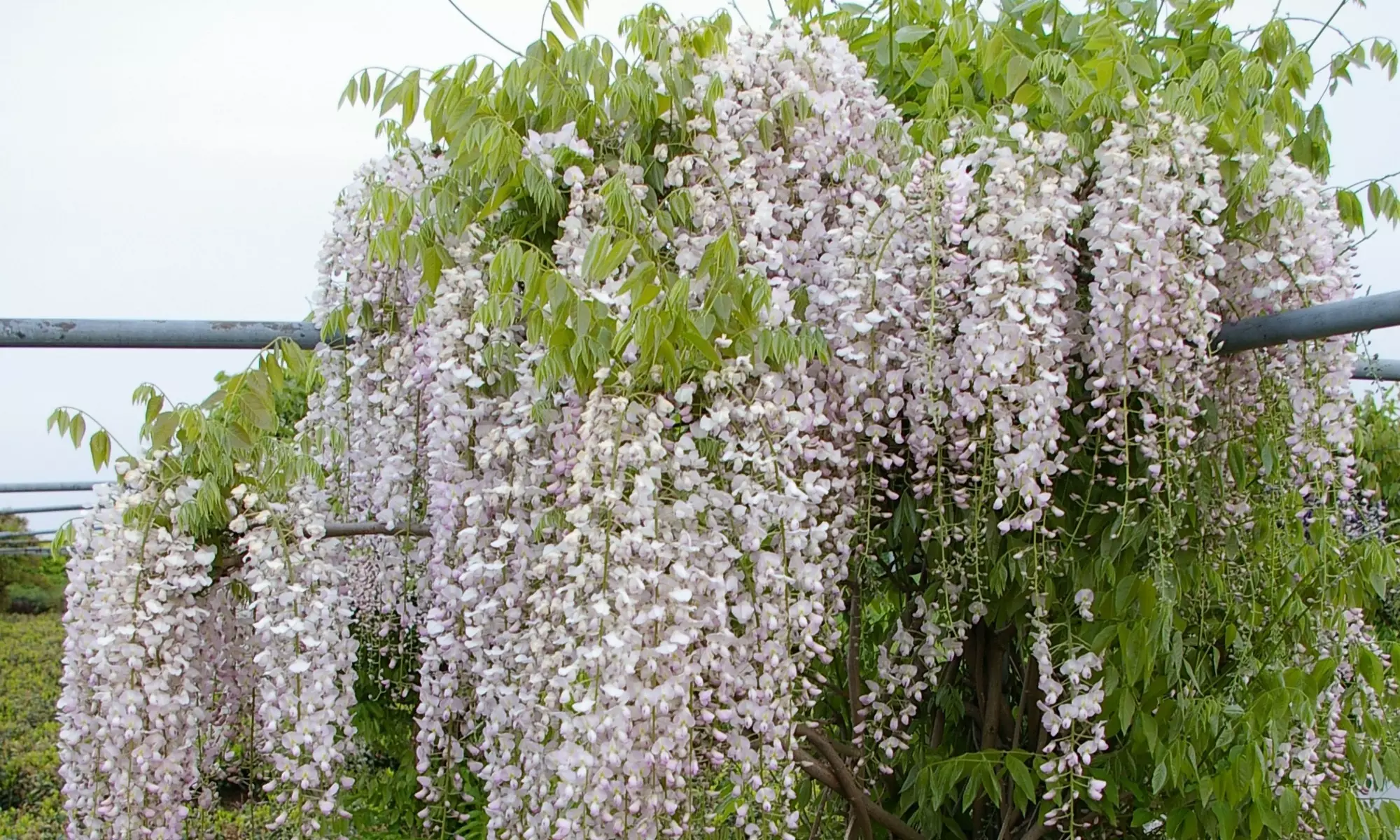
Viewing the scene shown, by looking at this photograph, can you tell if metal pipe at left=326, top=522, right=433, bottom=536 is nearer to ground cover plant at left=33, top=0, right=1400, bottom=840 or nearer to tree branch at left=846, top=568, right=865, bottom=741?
ground cover plant at left=33, top=0, right=1400, bottom=840

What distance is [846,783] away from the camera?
7.47 ft

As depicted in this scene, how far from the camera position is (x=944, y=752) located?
8.21ft

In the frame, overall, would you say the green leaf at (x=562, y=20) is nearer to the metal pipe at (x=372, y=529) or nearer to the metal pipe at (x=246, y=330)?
the metal pipe at (x=246, y=330)

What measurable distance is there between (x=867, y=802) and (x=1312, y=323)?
1179 millimetres

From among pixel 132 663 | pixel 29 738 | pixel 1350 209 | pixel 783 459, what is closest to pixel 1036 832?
pixel 783 459

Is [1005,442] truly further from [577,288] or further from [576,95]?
[576,95]

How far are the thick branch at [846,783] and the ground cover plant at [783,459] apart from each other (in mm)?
12

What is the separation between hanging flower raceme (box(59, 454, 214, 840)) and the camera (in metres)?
1.76

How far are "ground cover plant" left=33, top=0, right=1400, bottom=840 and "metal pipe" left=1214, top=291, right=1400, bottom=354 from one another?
0.08 metres

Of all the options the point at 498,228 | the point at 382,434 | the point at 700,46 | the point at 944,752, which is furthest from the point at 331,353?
the point at 944,752

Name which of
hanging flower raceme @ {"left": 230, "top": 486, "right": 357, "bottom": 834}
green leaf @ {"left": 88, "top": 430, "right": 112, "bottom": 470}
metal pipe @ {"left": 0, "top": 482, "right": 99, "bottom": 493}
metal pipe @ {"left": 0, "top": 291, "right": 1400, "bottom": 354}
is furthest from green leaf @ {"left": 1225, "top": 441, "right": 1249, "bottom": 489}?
metal pipe @ {"left": 0, "top": 482, "right": 99, "bottom": 493}

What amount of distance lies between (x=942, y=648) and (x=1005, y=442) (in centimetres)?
51

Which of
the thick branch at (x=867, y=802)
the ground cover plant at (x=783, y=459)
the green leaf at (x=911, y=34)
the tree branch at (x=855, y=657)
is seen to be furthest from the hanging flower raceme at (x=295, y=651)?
the green leaf at (x=911, y=34)

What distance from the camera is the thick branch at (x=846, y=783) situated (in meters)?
2.26
